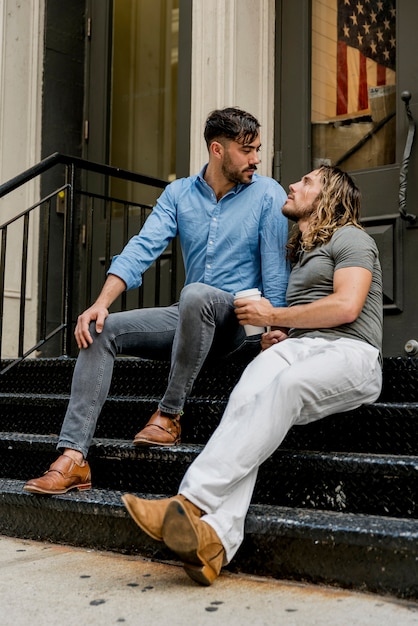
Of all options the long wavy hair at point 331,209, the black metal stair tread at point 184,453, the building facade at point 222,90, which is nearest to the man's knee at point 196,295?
the long wavy hair at point 331,209

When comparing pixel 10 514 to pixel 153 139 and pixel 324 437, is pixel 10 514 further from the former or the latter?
pixel 153 139

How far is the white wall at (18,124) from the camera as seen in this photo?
17.8ft

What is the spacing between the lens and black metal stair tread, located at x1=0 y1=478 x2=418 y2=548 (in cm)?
233

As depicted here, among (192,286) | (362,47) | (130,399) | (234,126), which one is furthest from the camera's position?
(362,47)

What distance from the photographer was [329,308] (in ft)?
9.11

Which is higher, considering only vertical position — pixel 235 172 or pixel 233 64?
pixel 233 64

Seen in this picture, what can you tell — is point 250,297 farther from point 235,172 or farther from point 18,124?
point 18,124

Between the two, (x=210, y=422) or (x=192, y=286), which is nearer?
(x=192, y=286)

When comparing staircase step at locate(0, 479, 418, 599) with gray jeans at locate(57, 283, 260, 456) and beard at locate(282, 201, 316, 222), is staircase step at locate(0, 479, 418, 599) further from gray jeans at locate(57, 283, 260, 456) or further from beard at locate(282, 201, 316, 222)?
beard at locate(282, 201, 316, 222)

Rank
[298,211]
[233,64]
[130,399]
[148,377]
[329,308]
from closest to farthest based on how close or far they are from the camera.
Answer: [329,308] → [298,211] → [130,399] → [148,377] → [233,64]

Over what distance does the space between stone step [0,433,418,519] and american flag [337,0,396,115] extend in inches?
94.7

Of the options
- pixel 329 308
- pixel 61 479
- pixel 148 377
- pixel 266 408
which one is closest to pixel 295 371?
pixel 266 408

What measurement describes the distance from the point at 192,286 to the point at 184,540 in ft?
3.35

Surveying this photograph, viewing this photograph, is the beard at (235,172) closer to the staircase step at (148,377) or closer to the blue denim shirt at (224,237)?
the blue denim shirt at (224,237)
